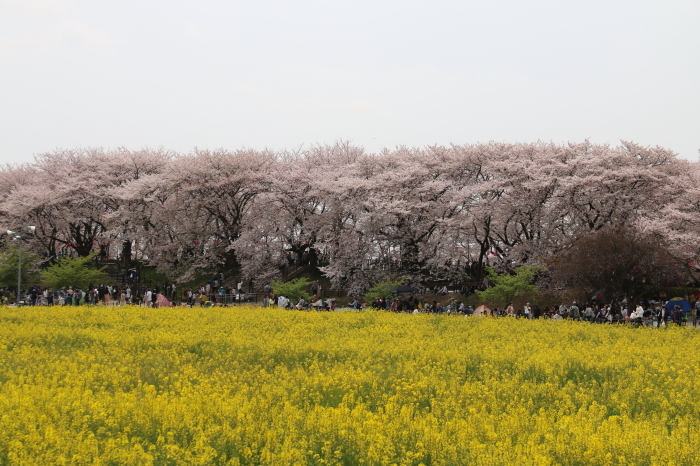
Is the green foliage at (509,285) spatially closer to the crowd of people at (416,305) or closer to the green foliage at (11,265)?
the crowd of people at (416,305)

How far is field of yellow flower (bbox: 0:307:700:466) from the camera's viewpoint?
7859mm

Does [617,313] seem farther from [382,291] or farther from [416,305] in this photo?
[382,291]

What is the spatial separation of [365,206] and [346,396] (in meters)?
36.7

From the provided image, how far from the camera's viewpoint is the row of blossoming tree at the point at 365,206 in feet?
134

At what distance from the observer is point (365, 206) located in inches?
1857

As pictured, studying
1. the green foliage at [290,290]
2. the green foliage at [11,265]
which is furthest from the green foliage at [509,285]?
the green foliage at [11,265]

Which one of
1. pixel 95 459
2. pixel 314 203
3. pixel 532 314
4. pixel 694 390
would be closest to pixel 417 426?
pixel 95 459

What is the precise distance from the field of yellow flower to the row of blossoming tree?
59.7 feet

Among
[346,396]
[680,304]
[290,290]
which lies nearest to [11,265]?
[290,290]

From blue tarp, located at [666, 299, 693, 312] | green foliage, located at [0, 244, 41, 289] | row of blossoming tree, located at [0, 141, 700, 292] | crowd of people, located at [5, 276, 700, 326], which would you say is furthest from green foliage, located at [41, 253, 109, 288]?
blue tarp, located at [666, 299, 693, 312]

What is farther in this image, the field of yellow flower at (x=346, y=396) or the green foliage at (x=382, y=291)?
the green foliage at (x=382, y=291)

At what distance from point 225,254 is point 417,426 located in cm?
4717

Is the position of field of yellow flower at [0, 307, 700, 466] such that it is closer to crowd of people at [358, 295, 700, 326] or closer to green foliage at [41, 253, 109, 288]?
crowd of people at [358, 295, 700, 326]

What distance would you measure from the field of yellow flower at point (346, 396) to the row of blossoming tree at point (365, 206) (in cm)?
1820
